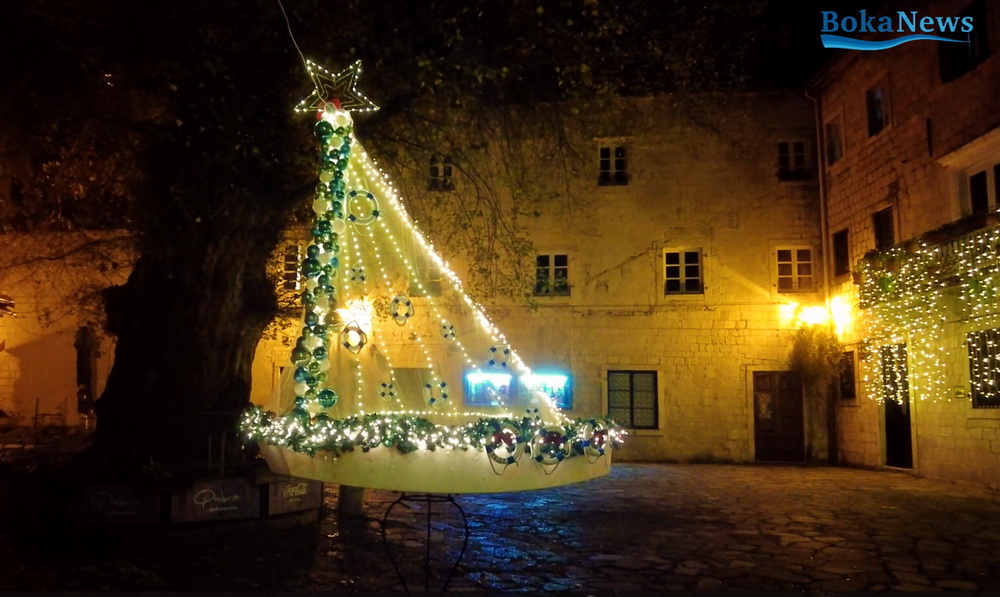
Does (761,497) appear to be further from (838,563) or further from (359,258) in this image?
(359,258)

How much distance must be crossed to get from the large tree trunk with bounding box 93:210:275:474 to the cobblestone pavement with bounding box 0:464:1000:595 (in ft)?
3.69

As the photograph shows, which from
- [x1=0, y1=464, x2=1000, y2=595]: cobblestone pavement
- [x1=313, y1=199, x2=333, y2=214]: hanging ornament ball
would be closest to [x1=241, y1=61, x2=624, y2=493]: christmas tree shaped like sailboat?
[x1=313, y1=199, x2=333, y2=214]: hanging ornament ball

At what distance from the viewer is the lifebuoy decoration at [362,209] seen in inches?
248

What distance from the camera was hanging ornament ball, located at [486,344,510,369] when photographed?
6307mm

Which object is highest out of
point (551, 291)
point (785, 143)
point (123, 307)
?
point (785, 143)

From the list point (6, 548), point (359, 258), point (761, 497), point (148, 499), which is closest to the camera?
point (359, 258)

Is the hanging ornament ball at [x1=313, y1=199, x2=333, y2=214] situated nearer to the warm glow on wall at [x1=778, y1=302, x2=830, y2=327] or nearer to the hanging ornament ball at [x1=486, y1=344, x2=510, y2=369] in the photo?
the hanging ornament ball at [x1=486, y1=344, x2=510, y2=369]

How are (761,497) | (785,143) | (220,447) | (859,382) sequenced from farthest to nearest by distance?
(785,143) < (859,382) < (761,497) < (220,447)

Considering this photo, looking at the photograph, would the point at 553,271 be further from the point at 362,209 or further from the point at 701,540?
the point at 362,209

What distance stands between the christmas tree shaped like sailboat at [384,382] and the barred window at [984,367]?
947 centimetres

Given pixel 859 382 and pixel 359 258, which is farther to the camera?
pixel 859 382

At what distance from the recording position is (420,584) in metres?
6.54

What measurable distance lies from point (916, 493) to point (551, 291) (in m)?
8.92

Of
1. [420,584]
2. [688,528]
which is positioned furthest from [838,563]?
[420,584]
